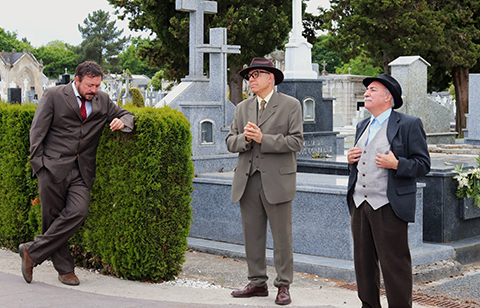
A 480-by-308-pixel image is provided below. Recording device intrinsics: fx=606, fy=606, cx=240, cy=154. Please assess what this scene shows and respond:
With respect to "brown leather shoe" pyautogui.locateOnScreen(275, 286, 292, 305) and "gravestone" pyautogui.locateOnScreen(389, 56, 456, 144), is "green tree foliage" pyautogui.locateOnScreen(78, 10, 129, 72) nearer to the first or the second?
"gravestone" pyautogui.locateOnScreen(389, 56, 456, 144)

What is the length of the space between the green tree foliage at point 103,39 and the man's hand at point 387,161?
342 feet

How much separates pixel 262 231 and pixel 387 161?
1.42 metres

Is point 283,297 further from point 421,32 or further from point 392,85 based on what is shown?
point 421,32

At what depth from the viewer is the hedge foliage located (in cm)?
542

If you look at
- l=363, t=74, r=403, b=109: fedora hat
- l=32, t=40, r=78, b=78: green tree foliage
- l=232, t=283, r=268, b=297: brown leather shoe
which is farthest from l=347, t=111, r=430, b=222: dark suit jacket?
l=32, t=40, r=78, b=78: green tree foliage

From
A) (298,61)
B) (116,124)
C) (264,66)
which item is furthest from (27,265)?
(298,61)

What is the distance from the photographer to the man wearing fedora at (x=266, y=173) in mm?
4949

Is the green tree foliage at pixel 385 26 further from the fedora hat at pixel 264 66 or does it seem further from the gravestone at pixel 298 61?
the fedora hat at pixel 264 66

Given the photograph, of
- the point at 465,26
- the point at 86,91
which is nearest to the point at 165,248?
the point at 86,91

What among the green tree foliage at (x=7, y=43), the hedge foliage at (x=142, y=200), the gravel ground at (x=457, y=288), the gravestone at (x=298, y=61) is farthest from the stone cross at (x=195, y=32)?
the green tree foliage at (x=7, y=43)

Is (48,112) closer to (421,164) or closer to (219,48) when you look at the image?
(421,164)

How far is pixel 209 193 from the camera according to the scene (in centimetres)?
812

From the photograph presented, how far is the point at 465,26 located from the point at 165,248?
24.6 meters

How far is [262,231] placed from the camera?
16.9 ft
